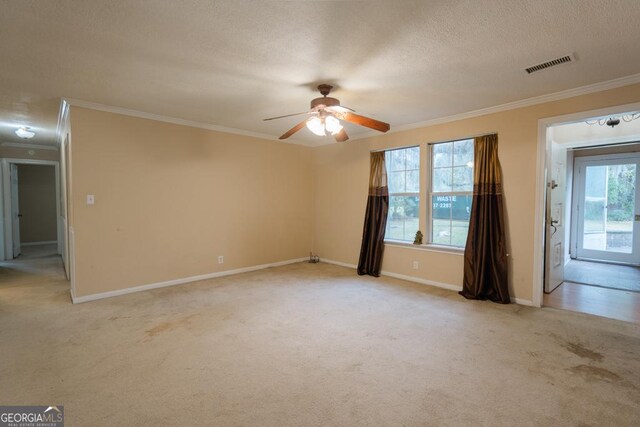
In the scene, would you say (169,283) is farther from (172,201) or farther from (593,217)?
(593,217)

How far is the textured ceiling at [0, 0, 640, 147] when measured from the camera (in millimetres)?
1946

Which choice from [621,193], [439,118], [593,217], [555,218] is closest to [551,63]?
[439,118]

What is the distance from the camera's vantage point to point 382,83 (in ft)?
10.2

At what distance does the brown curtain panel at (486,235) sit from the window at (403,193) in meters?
0.97

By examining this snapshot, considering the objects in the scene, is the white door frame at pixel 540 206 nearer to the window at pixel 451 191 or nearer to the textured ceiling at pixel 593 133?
the window at pixel 451 191

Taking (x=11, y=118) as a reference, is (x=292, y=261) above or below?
below

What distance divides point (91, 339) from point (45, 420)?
1074mm

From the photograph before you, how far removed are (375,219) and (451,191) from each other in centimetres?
127

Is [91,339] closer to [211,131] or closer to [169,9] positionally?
[169,9]

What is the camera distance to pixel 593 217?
6.33 m

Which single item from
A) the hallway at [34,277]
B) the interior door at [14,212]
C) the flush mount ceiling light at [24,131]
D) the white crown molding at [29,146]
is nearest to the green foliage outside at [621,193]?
the hallway at [34,277]


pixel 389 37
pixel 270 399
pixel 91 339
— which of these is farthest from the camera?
pixel 91 339

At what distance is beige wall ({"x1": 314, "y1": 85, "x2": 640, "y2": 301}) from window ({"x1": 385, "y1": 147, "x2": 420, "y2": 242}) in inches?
9.8

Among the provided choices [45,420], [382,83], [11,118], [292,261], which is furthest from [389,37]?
[11,118]
